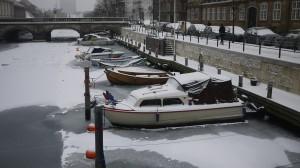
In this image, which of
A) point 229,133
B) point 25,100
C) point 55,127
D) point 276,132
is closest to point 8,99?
point 25,100

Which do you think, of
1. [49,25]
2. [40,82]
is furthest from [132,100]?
[49,25]

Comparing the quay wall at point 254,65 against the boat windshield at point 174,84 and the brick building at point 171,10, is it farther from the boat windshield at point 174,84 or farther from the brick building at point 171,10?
the brick building at point 171,10

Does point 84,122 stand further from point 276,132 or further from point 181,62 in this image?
point 181,62

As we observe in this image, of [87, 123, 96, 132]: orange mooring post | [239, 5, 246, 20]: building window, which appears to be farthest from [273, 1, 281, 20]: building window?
[87, 123, 96, 132]: orange mooring post

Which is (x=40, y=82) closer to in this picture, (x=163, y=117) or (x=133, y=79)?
(x=133, y=79)

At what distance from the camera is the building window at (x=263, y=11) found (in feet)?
145

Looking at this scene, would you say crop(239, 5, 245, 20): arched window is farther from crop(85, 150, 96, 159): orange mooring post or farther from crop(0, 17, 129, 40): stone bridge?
crop(85, 150, 96, 159): orange mooring post

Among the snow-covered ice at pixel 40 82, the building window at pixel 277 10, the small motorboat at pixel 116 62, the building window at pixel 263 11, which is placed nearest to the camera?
the snow-covered ice at pixel 40 82

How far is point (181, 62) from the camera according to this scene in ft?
111

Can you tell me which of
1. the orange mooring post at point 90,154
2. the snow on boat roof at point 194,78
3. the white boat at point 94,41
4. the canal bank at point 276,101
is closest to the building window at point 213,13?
the white boat at point 94,41

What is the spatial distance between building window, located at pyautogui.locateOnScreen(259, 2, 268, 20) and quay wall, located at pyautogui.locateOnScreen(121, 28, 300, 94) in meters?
14.1

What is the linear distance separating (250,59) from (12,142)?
1610 cm

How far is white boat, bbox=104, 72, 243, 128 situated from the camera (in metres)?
18.0

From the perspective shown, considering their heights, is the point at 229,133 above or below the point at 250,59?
below
